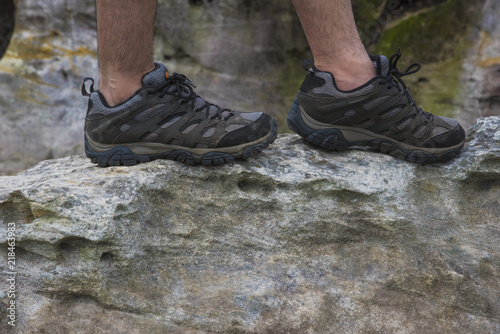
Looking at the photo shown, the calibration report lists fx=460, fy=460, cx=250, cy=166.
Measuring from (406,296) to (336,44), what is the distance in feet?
2.94

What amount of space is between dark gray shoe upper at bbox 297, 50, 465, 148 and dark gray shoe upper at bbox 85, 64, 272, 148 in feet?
0.79

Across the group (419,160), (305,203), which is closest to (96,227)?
(305,203)

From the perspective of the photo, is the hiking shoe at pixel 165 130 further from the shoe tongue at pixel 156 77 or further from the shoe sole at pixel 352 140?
the shoe sole at pixel 352 140

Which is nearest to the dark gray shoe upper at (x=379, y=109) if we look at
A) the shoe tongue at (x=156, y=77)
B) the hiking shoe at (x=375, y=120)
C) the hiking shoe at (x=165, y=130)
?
the hiking shoe at (x=375, y=120)

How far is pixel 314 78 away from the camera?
1694 millimetres

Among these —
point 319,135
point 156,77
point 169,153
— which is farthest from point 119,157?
point 319,135

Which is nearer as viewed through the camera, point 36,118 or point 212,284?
point 212,284

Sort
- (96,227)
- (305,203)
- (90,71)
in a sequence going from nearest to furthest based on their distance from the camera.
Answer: (96,227) < (305,203) < (90,71)

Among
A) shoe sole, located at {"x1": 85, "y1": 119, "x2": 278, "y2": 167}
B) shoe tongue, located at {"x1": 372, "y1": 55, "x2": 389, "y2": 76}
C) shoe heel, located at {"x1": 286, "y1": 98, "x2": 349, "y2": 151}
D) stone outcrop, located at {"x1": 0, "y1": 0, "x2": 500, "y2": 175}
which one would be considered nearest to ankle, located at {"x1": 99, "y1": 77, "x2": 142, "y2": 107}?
shoe sole, located at {"x1": 85, "y1": 119, "x2": 278, "y2": 167}

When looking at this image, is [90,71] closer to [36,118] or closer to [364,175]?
[36,118]

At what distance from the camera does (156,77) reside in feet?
5.23

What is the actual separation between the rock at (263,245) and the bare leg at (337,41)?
0.31 metres

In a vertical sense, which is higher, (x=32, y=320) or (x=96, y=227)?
(x=96, y=227)

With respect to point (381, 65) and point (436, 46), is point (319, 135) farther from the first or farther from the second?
point (436, 46)
